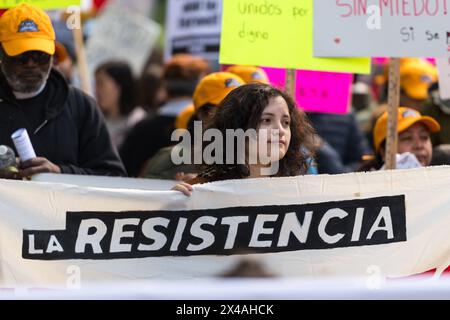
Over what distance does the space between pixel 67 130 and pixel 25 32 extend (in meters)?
0.52

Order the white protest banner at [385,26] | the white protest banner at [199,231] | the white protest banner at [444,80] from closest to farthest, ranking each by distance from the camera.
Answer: the white protest banner at [199,231] → the white protest banner at [385,26] → the white protest banner at [444,80]

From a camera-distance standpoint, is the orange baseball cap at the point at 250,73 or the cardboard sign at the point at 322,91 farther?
the cardboard sign at the point at 322,91

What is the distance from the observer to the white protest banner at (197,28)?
9.93 meters

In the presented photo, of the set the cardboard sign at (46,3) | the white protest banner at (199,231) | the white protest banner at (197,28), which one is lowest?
the white protest banner at (199,231)

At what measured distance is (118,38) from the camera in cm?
1171

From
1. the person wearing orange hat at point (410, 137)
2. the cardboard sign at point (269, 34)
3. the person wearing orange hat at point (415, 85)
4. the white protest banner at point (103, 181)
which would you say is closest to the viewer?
the white protest banner at point (103, 181)

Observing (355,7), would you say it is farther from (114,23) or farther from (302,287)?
(114,23)

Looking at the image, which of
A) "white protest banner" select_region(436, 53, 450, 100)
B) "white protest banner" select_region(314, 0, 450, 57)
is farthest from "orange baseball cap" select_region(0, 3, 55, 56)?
"white protest banner" select_region(436, 53, 450, 100)

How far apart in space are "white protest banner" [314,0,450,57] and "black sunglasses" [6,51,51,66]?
1356mm

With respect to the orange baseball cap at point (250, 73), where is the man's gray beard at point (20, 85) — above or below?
below

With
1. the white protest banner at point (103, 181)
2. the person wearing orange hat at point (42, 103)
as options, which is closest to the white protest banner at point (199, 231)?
the white protest banner at point (103, 181)

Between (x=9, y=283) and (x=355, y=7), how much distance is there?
2.25m

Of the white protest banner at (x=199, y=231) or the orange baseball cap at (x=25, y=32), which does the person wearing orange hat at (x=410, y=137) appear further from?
the orange baseball cap at (x=25, y=32)

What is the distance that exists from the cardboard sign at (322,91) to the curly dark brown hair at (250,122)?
7.13 ft
